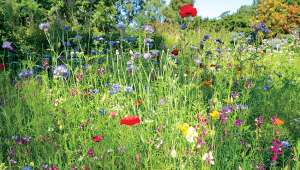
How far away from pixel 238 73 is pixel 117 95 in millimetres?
1723

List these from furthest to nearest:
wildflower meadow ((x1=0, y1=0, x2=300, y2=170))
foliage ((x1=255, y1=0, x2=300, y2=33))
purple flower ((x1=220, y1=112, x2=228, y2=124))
→ foliage ((x1=255, y1=0, x2=300, y2=33))
purple flower ((x1=220, y1=112, x2=228, y2=124))
wildflower meadow ((x1=0, y1=0, x2=300, y2=170))

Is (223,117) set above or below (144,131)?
above

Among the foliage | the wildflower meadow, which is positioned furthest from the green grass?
the foliage

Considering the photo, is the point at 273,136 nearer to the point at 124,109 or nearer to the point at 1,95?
the point at 124,109

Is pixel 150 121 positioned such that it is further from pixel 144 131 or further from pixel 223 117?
pixel 223 117

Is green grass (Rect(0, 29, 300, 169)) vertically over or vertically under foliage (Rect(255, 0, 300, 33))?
under

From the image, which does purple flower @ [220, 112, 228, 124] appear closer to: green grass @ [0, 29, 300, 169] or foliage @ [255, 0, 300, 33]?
green grass @ [0, 29, 300, 169]

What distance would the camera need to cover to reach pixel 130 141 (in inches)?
112

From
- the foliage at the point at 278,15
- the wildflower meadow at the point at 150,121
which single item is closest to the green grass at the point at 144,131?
the wildflower meadow at the point at 150,121

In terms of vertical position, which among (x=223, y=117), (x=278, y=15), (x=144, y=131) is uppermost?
(x=278, y=15)

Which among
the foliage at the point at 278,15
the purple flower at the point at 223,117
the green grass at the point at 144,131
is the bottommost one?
the green grass at the point at 144,131

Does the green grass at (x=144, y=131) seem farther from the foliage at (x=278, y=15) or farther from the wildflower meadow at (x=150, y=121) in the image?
the foliage at (x=278, y=15)

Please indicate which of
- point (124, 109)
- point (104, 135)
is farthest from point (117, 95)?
point (104, 135)

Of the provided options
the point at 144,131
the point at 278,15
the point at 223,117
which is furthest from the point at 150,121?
the point at 278,15
